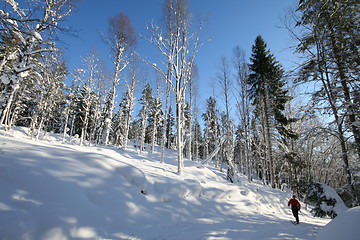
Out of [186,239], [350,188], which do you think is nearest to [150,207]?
[186,239]

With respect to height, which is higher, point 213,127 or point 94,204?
point 213,127

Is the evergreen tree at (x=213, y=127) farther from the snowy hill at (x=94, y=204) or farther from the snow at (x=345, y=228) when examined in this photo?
the snow at (x=345, y=228)

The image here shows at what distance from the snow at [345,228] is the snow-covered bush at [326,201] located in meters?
5.49

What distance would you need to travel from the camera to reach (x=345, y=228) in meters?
2.75

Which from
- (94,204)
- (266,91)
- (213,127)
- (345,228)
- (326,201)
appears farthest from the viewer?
(213,127)

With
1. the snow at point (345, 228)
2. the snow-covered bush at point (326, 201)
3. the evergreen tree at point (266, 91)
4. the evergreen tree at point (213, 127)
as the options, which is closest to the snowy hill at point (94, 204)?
the snow at point (345, 228)

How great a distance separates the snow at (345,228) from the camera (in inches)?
101

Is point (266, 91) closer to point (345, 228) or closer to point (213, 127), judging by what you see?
point (213, 127)

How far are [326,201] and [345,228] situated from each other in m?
6.18

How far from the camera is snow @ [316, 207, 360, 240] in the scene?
257 centimetres

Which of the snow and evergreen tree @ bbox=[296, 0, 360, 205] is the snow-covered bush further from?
the snow

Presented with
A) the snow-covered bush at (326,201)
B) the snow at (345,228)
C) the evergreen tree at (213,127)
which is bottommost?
the snow-covered bush at (326,201)

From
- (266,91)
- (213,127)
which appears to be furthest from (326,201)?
(213,127)

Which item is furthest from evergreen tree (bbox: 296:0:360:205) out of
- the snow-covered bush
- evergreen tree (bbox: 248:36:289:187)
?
evergreen tree (bbox: 248:36:289:187)
